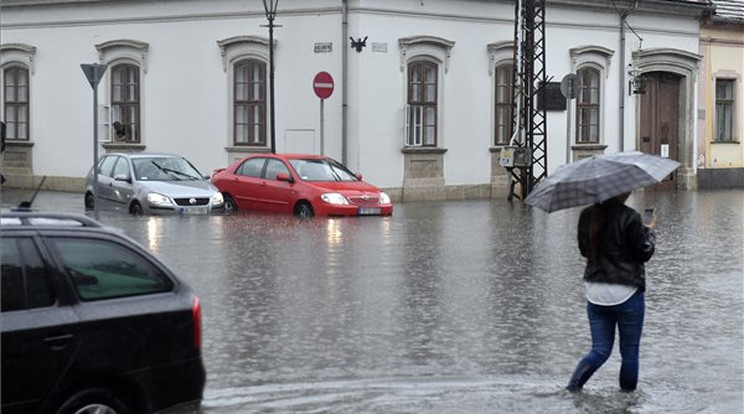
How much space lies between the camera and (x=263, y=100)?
109 feet

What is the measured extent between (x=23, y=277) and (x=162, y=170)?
63.5 ft

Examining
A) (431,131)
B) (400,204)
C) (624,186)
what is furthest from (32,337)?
(431,131)

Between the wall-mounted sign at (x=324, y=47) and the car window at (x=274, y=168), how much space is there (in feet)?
19.8

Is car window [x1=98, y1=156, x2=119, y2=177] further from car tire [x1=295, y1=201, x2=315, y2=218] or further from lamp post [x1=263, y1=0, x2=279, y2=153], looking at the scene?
lamp post [x1=263, y1=0, x2=279, y2=153]

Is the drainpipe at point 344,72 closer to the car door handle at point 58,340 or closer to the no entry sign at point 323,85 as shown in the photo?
the no entry sign at point 323,85

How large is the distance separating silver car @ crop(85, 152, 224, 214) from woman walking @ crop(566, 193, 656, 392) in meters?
16.5

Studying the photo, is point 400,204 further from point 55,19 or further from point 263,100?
point 55,19

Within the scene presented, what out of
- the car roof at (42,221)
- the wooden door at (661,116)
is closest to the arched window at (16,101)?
the wooden door at (661,116)

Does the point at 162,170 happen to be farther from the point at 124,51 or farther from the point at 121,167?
the point at 124,51

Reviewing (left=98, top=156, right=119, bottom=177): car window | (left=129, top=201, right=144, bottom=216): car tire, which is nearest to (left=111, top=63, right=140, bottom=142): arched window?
(left=98, top=156, right=119, bottom=177): car window

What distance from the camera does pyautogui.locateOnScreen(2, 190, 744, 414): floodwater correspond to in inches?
376

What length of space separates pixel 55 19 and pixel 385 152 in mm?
10242

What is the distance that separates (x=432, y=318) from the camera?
13102 mm

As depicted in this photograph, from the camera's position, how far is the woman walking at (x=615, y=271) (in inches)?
359
